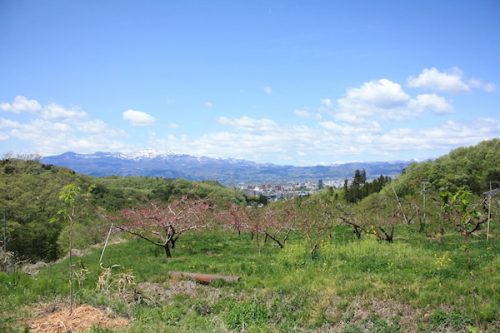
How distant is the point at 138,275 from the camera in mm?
15922

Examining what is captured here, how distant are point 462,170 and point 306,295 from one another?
252 ft

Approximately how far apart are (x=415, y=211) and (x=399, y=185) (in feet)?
166

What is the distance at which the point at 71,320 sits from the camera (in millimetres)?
9539

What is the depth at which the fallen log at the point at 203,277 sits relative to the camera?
46.9 feet

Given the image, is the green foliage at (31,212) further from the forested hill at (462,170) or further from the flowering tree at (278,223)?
the forested hill at (462,170)

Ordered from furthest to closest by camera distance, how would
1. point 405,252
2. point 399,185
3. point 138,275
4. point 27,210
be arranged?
point 399,185 < point 27,210 < point 405,252 < point 138,275

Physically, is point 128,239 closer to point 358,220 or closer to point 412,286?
point 358,220

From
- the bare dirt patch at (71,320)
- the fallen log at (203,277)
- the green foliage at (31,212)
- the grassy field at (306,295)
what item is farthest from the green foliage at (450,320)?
the green foliage at (31,212)

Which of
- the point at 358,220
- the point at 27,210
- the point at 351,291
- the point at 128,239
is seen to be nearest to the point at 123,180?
the point at 27,210

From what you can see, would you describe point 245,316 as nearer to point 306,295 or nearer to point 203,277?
point 306,295

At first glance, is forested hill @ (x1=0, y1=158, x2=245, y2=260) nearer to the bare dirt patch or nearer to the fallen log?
the fallen log

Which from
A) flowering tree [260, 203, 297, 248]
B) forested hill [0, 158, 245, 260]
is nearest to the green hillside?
flowering tree [260, 203, 297, 248]

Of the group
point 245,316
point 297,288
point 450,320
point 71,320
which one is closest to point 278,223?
point 297,288

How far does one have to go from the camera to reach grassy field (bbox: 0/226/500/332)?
10.0 meters
